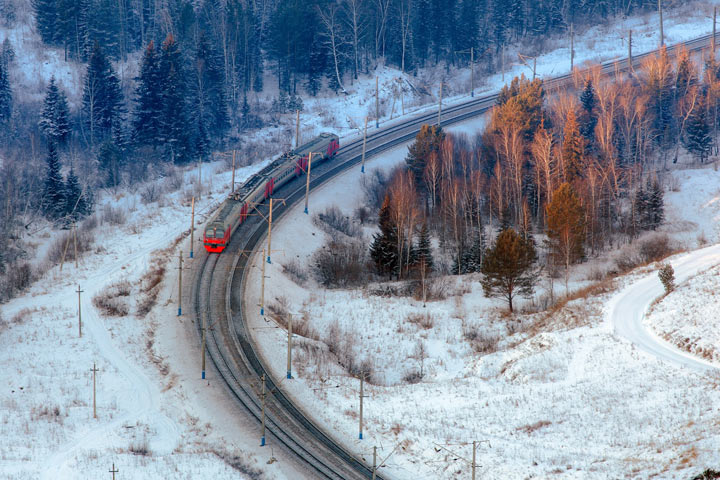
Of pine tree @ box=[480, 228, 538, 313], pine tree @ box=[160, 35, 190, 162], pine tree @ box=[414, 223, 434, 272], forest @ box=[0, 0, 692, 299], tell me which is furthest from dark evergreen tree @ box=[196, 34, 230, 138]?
pine tree @ box=[480, 228, 538, 313]

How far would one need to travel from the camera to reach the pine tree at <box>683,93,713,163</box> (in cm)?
8169

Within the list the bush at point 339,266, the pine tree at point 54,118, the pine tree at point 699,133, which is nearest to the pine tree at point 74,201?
the pine tree at point 54,118

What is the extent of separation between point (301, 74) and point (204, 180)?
114 ft

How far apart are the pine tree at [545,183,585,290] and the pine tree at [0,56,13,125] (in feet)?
219

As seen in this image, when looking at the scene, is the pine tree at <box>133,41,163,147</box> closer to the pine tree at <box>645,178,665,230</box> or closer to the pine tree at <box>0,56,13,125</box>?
the pine tree at <box>0,56,13,125</box>

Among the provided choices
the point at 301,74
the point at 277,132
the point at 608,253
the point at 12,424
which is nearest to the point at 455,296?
the point at 608,253

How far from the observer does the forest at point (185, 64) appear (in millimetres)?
82375

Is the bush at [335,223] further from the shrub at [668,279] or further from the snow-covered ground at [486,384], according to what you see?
the shrub at [668,279]

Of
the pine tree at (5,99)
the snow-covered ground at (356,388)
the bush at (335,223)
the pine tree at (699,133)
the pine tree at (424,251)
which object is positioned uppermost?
the pine tree at (5,99)

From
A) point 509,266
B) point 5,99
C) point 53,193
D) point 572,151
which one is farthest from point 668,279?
point 5,99

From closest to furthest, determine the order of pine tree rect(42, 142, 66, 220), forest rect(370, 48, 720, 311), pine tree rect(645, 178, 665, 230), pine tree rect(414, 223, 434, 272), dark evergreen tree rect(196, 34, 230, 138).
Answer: forest rect(370, 48, 720, 311) < pine tree rect(414, 223, 434, 272) < pine tree rect(645, 178, 665, 230) < pine tree rect(42, 142, 66, 220) < dark evergreen tree rect(196, 34, 230, 138)

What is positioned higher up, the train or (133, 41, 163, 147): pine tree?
(133, 41, 163, 147): pine tree

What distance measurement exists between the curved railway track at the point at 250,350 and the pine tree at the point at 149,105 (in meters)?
21.0

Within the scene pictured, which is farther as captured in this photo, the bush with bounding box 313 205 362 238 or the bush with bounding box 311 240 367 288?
the bush with bounding box 313 205 362 238
